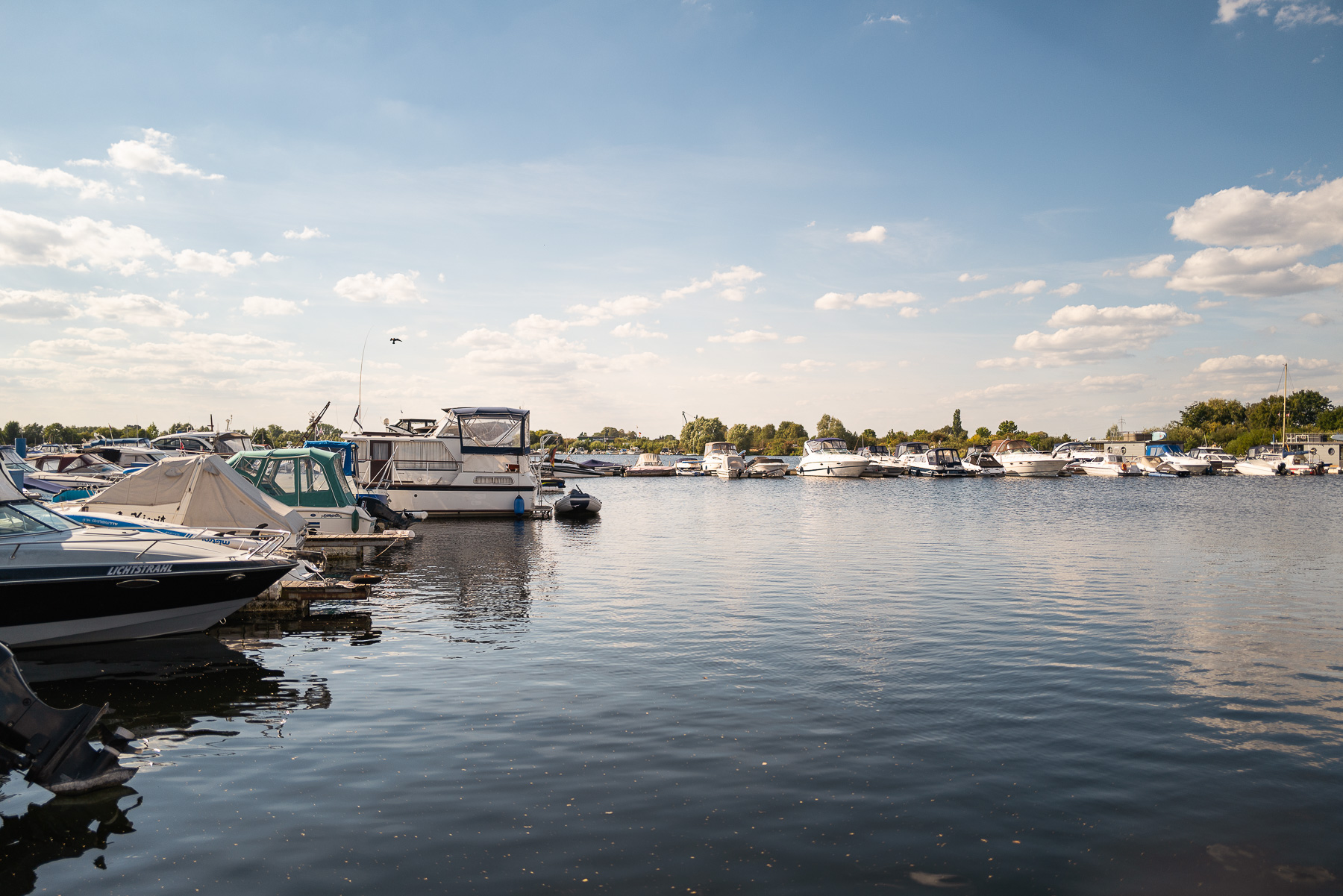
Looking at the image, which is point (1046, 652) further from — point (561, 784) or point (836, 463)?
point (836, 463)

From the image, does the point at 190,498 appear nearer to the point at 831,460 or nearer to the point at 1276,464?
the point at 831,460

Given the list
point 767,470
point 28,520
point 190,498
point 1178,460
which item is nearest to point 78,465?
point 190,498

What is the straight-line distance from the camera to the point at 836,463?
102 meters

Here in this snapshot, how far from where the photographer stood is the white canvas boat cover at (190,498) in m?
20.3

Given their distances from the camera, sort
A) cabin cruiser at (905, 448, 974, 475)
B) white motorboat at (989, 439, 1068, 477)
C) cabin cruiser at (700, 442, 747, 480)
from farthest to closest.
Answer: cabin cruiser at (700, 442, 747, 480), cabin cruiser at (905, 448, 974, 475), white motorboat at (989, 439, 1068, 477)

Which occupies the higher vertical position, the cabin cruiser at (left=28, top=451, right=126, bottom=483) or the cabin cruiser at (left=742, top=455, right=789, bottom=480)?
the cabin cruiser at (left=28, top=451, right=126, bottom=483)

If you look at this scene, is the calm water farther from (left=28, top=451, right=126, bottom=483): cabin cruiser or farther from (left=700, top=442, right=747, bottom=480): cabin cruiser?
(left=700, top=442, right=747, bottom=480): cabin cruiser

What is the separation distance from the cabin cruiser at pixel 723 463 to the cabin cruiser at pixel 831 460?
33.6 feet

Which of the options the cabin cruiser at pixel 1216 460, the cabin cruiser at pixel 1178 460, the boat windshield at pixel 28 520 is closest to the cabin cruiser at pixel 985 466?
the cabin cruiser at pixel 1178 460

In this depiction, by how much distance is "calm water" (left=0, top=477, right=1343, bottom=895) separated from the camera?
21.3 ft

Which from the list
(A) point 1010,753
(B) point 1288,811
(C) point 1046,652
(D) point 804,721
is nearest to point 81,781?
(D) point 804,721

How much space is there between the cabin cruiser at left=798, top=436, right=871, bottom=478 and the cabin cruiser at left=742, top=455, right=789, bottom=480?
13.7 ft

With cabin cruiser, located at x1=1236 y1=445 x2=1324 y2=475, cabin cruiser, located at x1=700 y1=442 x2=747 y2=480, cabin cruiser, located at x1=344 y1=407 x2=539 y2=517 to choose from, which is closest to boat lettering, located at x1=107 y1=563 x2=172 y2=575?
cabin cruiser, located at x1=344 y1=407 x2=539 y2=517

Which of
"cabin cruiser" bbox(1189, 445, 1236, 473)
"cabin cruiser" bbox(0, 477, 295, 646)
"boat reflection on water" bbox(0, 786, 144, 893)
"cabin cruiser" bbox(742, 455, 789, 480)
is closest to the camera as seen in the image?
"boat reflection on water" bbox(0, 786, 144, 893)
